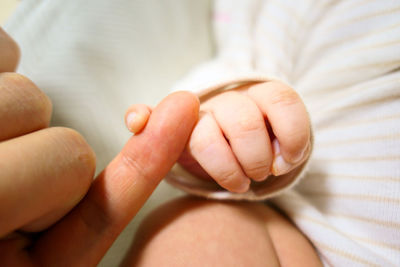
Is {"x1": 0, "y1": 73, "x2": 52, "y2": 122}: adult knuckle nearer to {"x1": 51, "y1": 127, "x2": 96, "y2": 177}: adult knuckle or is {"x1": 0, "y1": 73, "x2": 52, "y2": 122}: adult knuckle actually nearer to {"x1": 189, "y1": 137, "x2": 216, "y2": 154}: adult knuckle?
{"x1": 51, "y1": 127, "x2": 96, "y2": 177}: adult knuckle

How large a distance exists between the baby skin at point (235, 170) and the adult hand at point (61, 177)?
0.04 meters

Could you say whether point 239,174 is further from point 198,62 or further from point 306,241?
point 198,62

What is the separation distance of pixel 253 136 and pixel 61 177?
24 centimetres

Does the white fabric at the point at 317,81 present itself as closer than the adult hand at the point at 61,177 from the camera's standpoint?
No

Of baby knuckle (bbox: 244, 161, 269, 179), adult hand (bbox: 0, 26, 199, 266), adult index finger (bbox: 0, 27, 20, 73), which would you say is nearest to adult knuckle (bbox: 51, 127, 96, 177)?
adult hand (bbox: 0, 26, 199, 266)

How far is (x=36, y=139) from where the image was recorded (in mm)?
293

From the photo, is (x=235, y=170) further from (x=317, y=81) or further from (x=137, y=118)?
(x=317, y=81)

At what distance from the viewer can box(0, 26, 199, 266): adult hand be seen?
27 cm

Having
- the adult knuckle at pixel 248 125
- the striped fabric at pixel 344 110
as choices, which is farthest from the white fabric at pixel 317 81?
the adult knuckle at pixel 248 125

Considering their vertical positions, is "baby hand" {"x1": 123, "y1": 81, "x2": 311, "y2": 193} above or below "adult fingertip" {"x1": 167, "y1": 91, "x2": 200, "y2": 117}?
below

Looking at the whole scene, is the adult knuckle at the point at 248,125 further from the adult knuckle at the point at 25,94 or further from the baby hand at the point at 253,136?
the adult knuckle at the point at 25,94

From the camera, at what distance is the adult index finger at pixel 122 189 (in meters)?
0.34

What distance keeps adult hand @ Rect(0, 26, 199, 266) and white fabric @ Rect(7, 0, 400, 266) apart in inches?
4.9

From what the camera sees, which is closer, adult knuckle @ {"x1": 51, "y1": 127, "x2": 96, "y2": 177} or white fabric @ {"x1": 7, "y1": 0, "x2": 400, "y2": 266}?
adult knuckle @ {"x1": 51, "y1": 127, "x2": 96, "y2": 177}
